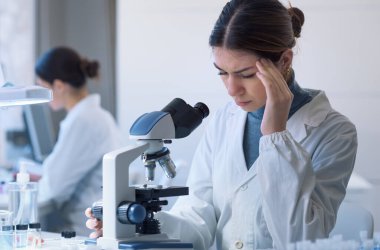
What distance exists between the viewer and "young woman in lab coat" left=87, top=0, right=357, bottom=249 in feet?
6.39

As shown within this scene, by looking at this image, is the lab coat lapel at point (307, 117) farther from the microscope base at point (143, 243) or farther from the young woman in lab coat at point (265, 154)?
the microscope base at point (143, 243)

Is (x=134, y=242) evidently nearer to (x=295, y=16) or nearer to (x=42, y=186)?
(x=295, y=16)

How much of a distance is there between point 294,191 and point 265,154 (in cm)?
12

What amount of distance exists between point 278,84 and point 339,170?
29 centimetres

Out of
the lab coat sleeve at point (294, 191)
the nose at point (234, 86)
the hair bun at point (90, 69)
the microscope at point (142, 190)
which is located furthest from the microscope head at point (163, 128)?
the hair bun at point (90, 69)

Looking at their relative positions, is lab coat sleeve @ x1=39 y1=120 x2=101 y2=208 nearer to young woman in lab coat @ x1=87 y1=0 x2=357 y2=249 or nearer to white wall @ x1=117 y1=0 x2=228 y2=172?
white wall @ x1=117 y1=0 x2=228 y2=172

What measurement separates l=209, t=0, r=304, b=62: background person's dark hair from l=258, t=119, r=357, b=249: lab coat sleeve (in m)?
0.25

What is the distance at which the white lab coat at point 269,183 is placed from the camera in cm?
Result: 194

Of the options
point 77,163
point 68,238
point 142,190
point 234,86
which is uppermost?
point 234,86

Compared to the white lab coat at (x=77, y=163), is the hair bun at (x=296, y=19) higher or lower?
higher

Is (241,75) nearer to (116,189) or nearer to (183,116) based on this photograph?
(183,116)

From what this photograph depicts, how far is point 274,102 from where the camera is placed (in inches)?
77.5

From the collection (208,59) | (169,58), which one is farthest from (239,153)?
(169,58)

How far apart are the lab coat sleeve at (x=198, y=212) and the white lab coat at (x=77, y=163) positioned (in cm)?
179
